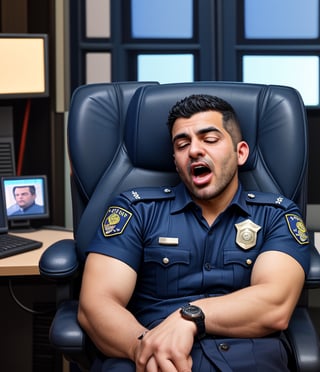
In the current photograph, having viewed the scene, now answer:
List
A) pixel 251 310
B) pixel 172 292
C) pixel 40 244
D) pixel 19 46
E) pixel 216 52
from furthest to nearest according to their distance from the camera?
pixel 216 52 < pixel 19 46 < pixel 40 244 < pixel 172 292 < pixel 251 310

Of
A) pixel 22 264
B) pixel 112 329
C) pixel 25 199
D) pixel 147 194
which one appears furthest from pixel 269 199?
pixel 25 199

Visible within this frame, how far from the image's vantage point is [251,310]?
1262 millimetres

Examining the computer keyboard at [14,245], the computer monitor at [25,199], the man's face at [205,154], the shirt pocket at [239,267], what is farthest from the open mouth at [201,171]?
the computer monitor at [25,199]

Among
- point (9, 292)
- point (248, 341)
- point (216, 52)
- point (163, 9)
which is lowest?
point (9, 292)

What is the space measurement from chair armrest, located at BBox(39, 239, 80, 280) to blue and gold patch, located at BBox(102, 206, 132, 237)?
10 cm

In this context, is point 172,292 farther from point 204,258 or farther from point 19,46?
point 19,46

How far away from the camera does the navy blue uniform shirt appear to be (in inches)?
55.3

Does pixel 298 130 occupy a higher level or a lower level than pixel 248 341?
higher

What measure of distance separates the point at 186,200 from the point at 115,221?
0.63 ft

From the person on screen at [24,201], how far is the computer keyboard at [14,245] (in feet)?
0.67

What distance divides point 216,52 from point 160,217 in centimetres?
105

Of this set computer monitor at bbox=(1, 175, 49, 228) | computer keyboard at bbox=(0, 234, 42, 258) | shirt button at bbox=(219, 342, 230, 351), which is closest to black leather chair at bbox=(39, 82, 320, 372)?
computer keyboard at bbox=(0, 234, 42, 258)

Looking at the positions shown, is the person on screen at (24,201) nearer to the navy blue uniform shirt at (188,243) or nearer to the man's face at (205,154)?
the navy blue uniform shirt at (188,243)

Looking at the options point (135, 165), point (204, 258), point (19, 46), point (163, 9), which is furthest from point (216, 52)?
point (204, 258)
